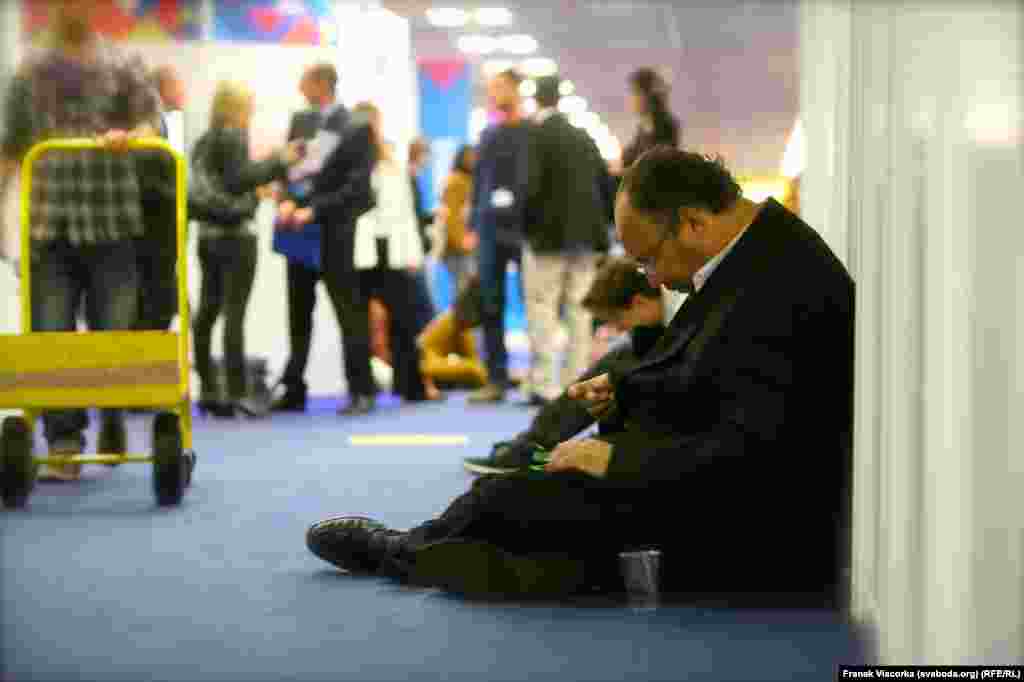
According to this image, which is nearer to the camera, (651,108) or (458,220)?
(651,108)

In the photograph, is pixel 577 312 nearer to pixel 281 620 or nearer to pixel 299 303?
pixel 299 303

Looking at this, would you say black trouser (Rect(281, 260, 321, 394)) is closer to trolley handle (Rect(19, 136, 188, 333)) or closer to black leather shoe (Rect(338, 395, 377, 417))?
black leather shoe (Rect(338, 395, 377, 417))

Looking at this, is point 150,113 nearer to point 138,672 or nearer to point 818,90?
point 818,90

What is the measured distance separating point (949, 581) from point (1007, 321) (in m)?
0.31

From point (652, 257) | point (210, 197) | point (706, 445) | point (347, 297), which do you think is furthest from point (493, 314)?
point (706, 445)

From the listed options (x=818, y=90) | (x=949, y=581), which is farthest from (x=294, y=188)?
(x=949, y=581)

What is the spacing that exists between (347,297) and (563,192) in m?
1.17

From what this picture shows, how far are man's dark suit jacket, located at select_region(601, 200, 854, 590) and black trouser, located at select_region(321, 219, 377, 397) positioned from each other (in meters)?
4.33

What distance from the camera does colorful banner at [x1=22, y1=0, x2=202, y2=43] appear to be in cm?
188

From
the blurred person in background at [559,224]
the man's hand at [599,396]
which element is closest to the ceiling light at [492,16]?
the blurred person in background at [559,224]

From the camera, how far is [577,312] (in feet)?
24.8

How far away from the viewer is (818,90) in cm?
430

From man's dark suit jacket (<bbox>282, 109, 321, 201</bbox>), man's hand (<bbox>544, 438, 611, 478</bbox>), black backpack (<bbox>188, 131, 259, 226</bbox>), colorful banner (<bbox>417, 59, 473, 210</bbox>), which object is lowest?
man's hand (<bbox>544, 438, 611, 478</bbox>)

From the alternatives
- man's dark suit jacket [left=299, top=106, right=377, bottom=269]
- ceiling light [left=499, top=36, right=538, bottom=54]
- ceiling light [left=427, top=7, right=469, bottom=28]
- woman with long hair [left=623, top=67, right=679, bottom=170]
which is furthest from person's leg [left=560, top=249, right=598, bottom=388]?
ceiling light [left=499, top=36, right=538, bottom=54]
